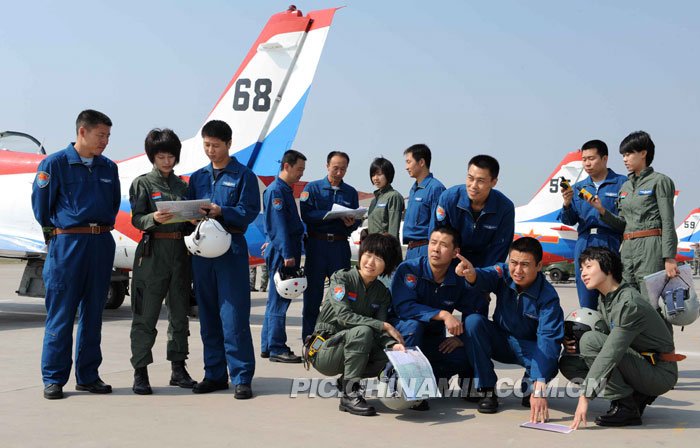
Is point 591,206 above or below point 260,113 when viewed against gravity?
below

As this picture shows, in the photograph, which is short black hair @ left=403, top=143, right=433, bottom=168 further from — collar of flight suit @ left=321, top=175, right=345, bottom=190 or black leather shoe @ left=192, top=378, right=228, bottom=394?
black leather shoe @ left=192, top=378, right=228, bottom=394

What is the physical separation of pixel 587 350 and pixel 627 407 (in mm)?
386

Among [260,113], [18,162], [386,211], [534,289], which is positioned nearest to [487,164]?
[534,289]

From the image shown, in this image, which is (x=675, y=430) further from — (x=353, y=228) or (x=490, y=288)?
(x=353, y=228)

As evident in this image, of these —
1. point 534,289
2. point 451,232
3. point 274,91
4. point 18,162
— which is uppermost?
point 274,91

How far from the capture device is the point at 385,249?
15.4ft

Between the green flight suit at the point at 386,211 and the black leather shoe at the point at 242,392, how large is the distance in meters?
2.57

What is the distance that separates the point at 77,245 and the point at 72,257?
0.28ft

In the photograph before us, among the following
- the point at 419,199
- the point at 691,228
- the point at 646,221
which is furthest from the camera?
the point at 691,228

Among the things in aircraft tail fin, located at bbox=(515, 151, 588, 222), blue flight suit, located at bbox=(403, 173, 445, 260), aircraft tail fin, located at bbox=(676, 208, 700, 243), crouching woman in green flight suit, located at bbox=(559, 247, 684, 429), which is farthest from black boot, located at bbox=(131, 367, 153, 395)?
aircraft tail fin, located at bbox=(676, 208, 700, 243)

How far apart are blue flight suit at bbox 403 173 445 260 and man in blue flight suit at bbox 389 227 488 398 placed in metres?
1.48

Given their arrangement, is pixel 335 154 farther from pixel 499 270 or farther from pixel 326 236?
pixel 499 270

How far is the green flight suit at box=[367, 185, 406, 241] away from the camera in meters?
7.07

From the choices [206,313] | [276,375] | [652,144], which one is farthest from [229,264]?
[652,144]
